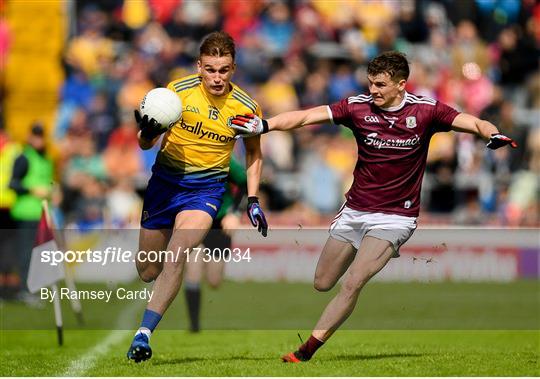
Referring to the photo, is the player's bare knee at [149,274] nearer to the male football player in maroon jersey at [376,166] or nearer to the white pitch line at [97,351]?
the white pitch line at [97,351]

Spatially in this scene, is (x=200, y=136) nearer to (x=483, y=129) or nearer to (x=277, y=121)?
(x=277, y=121)

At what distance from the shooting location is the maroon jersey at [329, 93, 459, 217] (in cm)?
1095

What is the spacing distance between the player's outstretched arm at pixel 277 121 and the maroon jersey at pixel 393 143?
0.47ft

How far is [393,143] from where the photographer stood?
11.0m

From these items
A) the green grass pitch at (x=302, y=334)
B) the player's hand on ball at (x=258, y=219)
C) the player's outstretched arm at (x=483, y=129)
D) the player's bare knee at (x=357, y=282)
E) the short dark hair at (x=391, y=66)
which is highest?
the short dark hair at (x=391, y=66)

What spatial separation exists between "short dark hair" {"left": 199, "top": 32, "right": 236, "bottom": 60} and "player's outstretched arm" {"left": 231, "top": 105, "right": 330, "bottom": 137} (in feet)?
1.81

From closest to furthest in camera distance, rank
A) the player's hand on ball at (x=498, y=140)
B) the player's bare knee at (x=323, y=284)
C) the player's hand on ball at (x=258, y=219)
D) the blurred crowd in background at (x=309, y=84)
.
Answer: the player's hand on ball at (x=498, y=140) → the player's hand on ball at (x=258, y=219) → the player's bare knee at (x=323, y=284) → the blurred crowd in background at (x=309, y=84)

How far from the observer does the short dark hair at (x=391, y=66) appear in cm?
1076

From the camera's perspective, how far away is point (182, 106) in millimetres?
11023

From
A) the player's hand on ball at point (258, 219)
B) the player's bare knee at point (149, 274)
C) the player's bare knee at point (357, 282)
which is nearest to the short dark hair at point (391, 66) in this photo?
the player's hand on ball at point (258, 219)

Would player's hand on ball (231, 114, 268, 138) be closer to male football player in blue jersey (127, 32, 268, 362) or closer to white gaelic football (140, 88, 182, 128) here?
male football player in blue jersey (127, 32, 268, 362)

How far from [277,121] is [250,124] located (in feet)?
0.86

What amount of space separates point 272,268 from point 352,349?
8459 millimetres

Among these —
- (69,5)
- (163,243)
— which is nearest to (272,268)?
(69,5)
